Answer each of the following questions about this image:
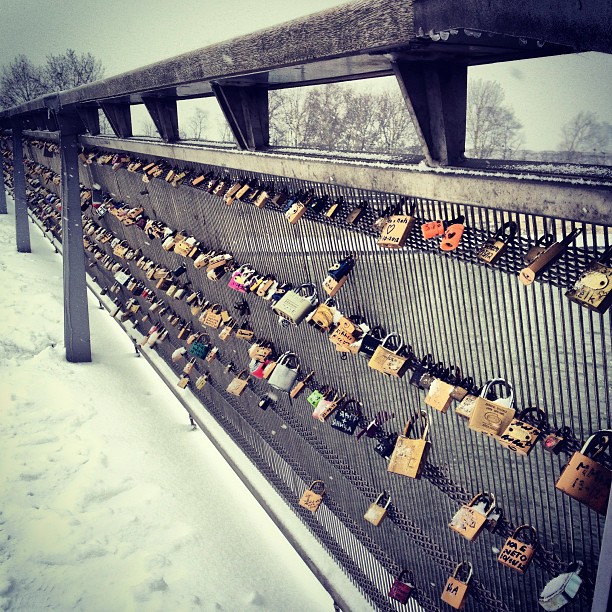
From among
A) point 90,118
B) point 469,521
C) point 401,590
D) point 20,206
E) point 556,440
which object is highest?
point 90,118

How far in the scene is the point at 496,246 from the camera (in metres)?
2.54

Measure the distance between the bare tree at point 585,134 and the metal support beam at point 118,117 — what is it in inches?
207

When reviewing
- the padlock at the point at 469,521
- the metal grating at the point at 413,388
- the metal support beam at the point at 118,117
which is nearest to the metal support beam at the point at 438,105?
the metal grating at the point at 413,388

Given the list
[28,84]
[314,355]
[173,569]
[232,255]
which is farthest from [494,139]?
[28,84]

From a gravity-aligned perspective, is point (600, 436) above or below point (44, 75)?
below

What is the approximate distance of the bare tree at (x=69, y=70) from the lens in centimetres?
3981

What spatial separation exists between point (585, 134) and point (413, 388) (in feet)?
9.18

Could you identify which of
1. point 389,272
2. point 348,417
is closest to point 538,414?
point 389,272

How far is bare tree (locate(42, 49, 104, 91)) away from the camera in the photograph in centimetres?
3981

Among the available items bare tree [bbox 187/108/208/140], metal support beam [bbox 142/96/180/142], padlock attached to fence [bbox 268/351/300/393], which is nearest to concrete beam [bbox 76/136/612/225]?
padlock attached to fence [bbox 268/351/300/393]

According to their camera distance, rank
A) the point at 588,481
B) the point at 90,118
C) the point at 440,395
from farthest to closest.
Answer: the point at 90,118
the point at 440,395
the point at 588,481

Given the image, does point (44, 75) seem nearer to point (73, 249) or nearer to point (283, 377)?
point (73, 249)

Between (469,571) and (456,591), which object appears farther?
(469,571)

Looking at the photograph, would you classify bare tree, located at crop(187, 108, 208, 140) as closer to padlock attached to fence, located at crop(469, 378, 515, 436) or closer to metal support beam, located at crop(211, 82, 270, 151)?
metal support beam, located at crop(211, 82, 270, 151)
